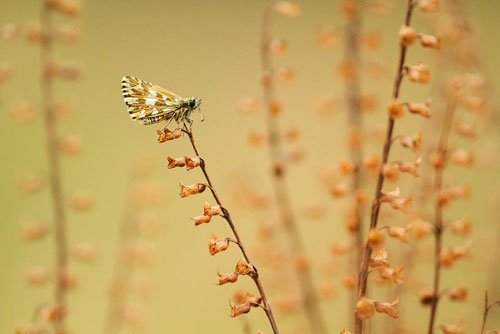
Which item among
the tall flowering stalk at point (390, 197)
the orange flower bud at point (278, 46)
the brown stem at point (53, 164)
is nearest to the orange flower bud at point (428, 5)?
the tall flowering stalk at point (390, 197)

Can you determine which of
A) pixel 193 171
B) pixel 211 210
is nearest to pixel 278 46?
pixel 211 210

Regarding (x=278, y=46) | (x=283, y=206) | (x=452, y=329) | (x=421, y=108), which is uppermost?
(x=278, y=46)

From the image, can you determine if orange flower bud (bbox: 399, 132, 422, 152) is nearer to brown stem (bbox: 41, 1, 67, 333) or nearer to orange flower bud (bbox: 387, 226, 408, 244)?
orange flower bud (bbox: 387, 226, 408, 244)

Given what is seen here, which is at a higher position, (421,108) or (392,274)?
(421,108)

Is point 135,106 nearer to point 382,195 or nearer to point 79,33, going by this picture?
point 382,195

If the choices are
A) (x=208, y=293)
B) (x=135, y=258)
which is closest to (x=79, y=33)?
(x=135, y=258)

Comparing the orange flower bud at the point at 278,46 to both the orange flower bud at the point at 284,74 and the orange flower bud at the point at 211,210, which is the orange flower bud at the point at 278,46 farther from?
the orange flower bud at the point at 211,210

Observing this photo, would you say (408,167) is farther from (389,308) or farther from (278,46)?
(278,46)

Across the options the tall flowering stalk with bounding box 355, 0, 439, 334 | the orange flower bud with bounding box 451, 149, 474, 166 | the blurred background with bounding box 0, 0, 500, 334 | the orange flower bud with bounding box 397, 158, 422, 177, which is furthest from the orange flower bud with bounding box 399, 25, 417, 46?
the blurred background with bounding box 0, 0, 500, 334
